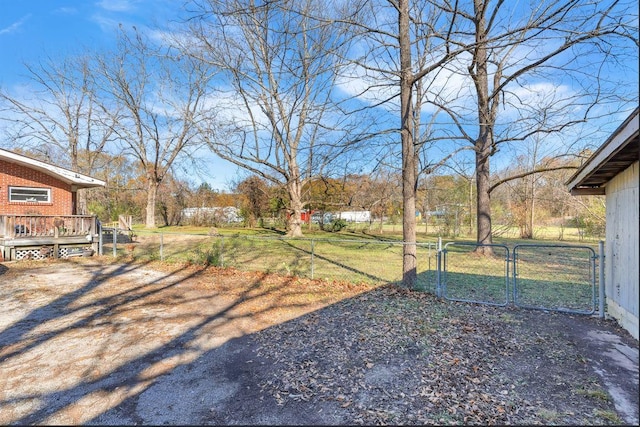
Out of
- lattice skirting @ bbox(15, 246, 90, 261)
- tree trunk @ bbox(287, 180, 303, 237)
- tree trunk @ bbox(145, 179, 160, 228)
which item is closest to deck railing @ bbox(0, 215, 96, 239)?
lattice skirting @ bbox(15, 246, 90, 261)

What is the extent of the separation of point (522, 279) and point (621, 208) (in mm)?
4598

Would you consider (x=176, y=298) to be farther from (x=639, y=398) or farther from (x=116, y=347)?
(x=639, y=398)

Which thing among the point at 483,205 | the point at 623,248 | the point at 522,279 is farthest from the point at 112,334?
the point at 483,205

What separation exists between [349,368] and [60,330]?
4322mm

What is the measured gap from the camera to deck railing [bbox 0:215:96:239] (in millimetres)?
10344

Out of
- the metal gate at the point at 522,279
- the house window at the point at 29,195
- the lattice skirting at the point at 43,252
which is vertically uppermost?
the house window at the point at 29,195

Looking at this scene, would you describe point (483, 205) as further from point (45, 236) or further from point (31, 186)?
point (31, 186)

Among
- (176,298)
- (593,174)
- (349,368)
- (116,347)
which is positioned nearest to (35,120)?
(176,298)

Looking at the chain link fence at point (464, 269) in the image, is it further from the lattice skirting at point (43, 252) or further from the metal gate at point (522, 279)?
the lattice skirting at point (43, 252)

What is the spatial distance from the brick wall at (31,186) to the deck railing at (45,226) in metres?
1.18

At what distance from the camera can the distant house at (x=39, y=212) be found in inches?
414

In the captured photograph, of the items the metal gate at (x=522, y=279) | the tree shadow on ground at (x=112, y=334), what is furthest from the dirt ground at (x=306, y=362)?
the metal gate at (x=522, y=279)

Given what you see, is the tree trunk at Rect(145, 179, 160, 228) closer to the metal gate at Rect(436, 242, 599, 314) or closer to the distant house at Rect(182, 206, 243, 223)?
the distant house at Rect(182, 206, 243, 223)

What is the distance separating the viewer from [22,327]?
4816 mm
